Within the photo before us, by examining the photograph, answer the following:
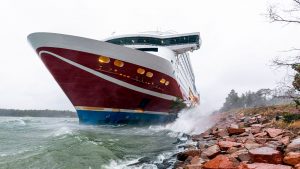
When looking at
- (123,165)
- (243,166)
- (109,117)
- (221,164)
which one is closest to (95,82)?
(109,117)

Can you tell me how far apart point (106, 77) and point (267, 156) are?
14377 millimetres

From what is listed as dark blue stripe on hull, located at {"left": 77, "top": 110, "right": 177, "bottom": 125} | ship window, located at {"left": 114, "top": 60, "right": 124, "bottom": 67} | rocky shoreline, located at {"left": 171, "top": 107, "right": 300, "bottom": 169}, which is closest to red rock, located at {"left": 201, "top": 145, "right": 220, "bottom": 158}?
rocky shoreline, located at {"left": 171, "top": 107, "right": 300, "bottom": 169}

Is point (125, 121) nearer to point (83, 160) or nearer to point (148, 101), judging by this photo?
point (148, 101)

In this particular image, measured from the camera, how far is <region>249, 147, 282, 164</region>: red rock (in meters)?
5.51

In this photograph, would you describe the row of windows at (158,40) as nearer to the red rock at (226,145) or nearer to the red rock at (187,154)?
the red rock at (187,154)

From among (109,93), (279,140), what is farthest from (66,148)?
(109,93)

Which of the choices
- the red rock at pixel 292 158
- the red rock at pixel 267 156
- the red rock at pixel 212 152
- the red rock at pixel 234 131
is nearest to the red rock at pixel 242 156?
the red rock at pixel 267 156

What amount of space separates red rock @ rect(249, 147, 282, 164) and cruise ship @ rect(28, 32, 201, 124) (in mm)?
13882

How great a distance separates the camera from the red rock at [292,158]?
16.8 ft

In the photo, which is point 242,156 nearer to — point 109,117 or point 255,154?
point 255,154

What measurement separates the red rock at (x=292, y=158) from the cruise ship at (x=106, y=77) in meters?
14.4

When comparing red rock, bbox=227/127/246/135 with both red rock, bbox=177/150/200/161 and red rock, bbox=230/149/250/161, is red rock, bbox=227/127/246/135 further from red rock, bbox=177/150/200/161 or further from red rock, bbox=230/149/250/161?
red rock, bbox=230/149/250/161

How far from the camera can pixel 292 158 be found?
5.17 m

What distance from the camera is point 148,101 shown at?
2153cm
